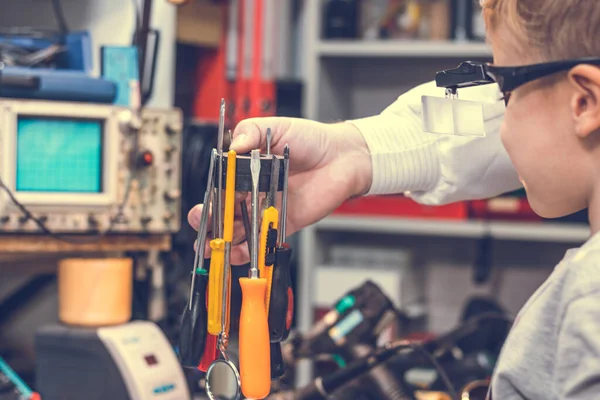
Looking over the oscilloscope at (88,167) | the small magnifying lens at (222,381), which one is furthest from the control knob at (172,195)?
the small magnifying lens at (222,381)

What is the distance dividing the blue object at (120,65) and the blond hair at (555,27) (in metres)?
0.79

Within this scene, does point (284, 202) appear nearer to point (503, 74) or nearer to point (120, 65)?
point (503, 74)

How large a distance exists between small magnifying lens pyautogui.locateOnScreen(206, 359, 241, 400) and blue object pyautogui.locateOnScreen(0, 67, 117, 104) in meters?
0.58

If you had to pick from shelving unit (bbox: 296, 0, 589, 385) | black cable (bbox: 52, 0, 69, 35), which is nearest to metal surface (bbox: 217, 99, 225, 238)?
black cable (bbox: 52, 0, 69, 35)

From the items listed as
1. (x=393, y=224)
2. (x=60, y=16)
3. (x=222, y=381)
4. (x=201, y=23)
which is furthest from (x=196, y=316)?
(x=393, y=224)

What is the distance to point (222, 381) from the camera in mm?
993

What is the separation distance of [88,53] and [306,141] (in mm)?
659

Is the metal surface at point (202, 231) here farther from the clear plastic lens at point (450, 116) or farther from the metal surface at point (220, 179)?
the clear plastic lens at point (450, 116)

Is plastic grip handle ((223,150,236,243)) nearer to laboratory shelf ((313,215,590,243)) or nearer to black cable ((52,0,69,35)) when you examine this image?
black cable ((52,0,69,35))

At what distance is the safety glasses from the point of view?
683mm

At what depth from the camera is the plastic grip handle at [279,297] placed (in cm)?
74

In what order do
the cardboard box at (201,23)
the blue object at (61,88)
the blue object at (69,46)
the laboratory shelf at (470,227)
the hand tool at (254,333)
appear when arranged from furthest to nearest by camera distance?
the laboratory shelf at (470,227), the cardboard box at (201,23), the blue object at (69,46), the blue object at (61,88), the hand tool at (254,333)

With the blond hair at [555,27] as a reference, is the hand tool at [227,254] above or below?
below

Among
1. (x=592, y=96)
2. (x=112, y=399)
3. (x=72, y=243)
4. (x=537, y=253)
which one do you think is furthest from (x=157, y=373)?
(x=537, y=253)
